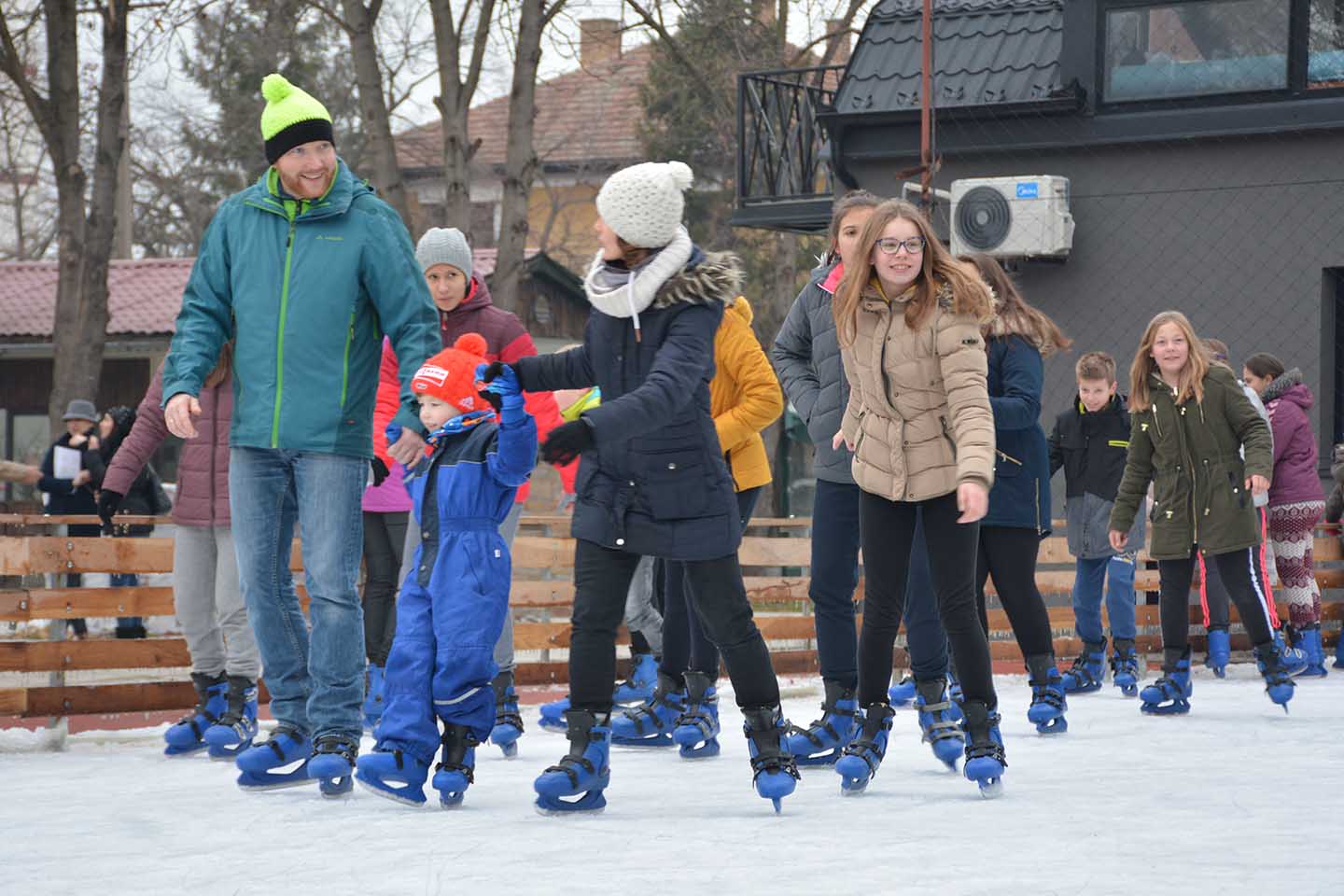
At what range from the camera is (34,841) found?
4.62m

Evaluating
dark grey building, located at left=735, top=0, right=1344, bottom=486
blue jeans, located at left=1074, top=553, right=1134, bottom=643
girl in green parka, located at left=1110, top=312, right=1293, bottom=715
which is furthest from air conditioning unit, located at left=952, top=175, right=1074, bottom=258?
girl in green parka, located at left=1110, top=312, right=1293, bottom=715

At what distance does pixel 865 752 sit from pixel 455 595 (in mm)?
1268

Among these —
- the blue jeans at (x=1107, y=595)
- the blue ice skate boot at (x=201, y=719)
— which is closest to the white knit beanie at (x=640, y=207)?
the blue ice skate boot at (x=201, y=719)

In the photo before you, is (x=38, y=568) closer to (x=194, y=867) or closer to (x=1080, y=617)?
(x=194, y=867)

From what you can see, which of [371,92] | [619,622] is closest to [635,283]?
[619,622]

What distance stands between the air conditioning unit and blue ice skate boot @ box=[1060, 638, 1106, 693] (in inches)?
206

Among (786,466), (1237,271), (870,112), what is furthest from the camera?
(786,466)

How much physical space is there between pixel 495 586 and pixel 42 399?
26101 mm

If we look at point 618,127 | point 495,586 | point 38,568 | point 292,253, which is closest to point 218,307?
point 292,253

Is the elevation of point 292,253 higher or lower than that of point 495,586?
higher

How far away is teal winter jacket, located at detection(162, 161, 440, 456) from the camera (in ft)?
17.2

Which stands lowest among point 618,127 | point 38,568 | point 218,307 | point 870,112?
point 38,568

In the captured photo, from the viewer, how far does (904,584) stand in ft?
18.0

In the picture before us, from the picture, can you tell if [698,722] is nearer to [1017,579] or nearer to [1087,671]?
[1017,579]
